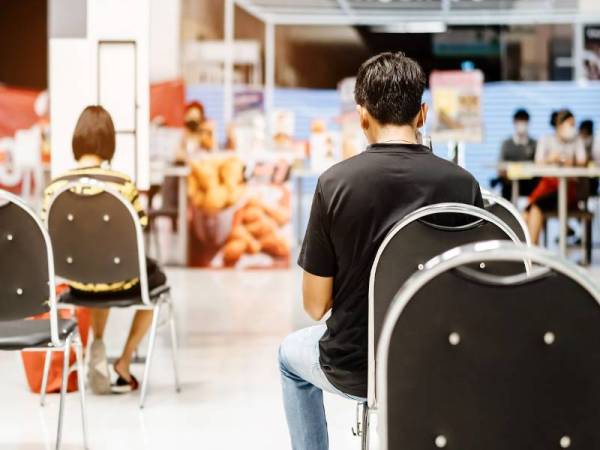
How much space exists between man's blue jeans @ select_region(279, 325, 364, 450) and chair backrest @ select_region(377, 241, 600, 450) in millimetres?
869

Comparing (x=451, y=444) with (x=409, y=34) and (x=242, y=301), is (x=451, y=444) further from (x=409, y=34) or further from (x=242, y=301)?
(x=409, y=34)

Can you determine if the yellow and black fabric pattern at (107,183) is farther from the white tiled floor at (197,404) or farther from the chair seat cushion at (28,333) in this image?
the chair seat cushion at (28,333)

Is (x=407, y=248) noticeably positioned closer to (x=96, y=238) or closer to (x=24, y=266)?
(x=24, y=266)

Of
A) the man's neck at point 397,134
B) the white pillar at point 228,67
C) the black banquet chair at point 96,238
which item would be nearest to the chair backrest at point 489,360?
the man's neck at point 397,134

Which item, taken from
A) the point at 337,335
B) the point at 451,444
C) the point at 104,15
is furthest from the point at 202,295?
the point at 451,444

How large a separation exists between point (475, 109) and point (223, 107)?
2958mm

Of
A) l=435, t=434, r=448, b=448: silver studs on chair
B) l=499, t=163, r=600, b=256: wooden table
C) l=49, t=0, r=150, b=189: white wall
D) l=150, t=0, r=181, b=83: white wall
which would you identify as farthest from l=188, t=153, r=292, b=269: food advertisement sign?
l=435, t=434, r=448, b=448: silver studs on chair

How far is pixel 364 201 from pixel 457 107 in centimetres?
683

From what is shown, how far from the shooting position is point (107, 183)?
3797 millimetres

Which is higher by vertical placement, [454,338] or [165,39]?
[165,39]

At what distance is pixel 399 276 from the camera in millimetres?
2133

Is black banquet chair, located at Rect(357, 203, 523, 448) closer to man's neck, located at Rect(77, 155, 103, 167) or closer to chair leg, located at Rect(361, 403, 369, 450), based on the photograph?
chair leg, located at Rect(361, 403, 369, 450)

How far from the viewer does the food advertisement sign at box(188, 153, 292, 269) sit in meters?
8.66

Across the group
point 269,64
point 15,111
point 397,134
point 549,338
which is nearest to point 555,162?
point 269,64
